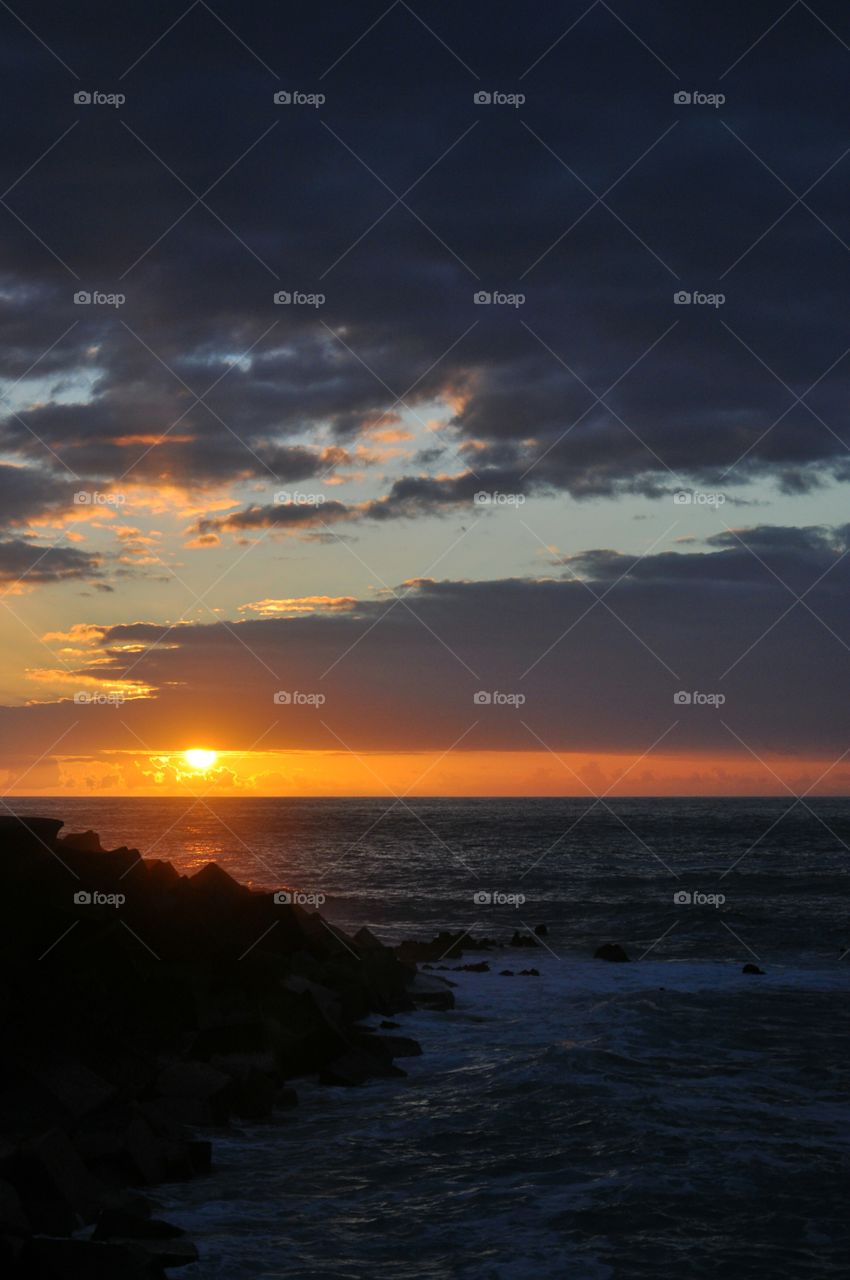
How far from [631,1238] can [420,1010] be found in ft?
40.6

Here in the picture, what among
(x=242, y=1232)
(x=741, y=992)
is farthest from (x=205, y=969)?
(x=741, y=992)

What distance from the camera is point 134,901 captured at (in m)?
20.0

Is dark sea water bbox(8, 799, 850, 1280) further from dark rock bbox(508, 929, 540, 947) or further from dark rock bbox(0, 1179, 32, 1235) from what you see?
dark rock bbox(0, 1179, 32, 1235)

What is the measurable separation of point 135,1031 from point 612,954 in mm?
19196

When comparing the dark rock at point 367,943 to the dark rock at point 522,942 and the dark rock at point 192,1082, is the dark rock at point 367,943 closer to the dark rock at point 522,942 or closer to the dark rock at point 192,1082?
the dark rock at point 192,1082

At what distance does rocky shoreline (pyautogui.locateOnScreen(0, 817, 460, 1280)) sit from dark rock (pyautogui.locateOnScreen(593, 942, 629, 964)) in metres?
10.1

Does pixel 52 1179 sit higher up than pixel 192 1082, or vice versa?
pixel 192 1082

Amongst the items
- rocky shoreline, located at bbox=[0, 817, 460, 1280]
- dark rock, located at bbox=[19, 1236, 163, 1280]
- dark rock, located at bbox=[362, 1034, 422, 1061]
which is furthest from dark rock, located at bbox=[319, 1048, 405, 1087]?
dark rock, located at bbox=[19, 1236, 163, 1280]

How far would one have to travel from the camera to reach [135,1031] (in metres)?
16.7

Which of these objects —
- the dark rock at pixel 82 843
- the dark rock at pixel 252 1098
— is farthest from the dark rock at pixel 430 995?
the dark rock at pixel 252 1098

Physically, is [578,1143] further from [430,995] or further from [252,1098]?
[430,995]

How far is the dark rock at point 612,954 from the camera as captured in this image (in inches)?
1294

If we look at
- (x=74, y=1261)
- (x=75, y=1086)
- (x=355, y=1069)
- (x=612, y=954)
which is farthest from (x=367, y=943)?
(x=74, y=1261)

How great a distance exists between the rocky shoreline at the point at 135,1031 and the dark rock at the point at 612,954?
33.1 ft
